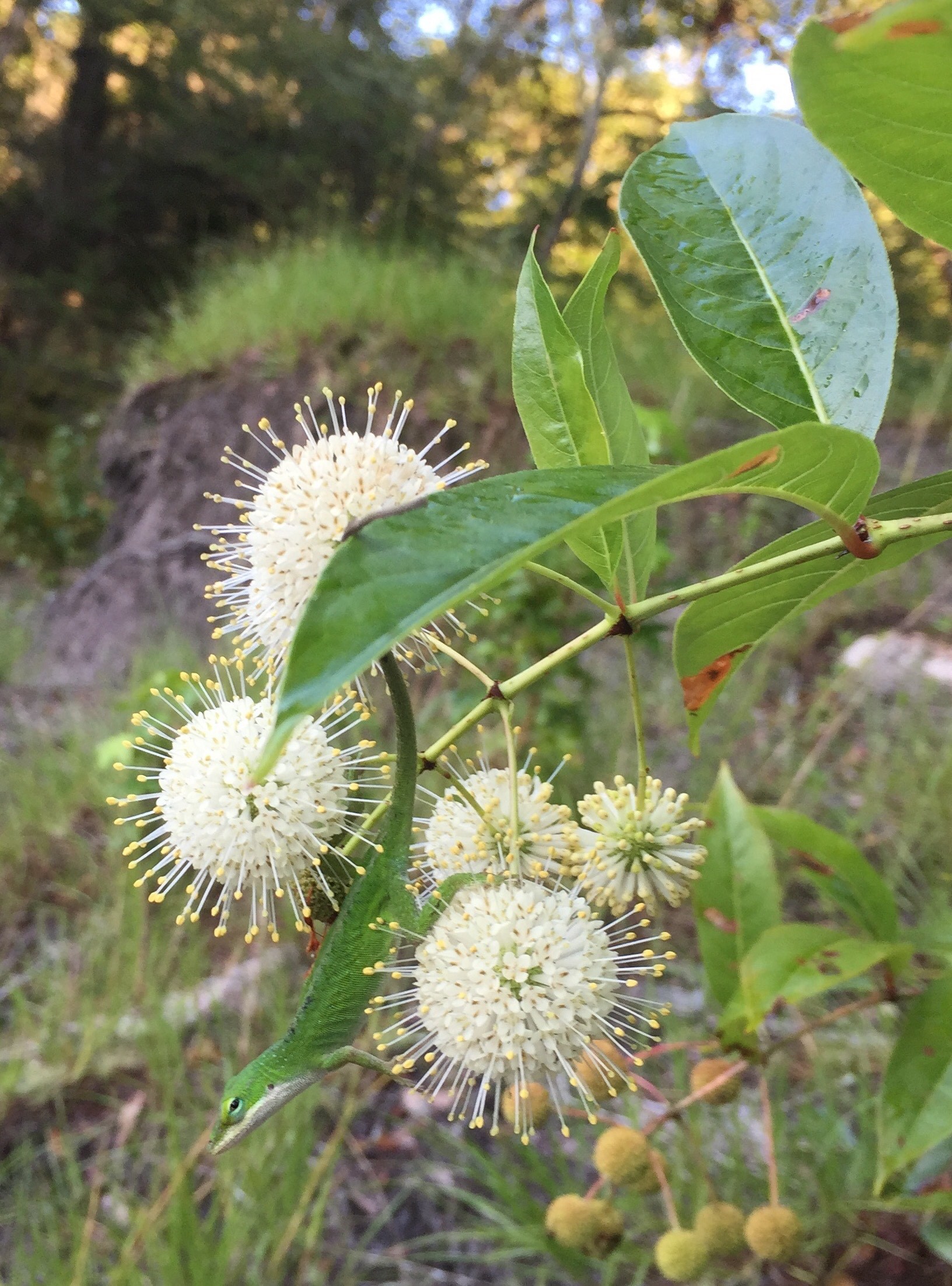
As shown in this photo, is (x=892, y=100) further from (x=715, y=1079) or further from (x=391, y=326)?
(x=391, y=326)

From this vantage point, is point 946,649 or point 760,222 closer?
point 760,222

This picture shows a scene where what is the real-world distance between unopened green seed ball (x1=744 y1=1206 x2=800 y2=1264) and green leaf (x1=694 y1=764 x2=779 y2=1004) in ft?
0.54

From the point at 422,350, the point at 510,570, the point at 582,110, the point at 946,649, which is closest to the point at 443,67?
the point at 582,110

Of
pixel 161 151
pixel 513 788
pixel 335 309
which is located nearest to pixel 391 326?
pixel 335 309

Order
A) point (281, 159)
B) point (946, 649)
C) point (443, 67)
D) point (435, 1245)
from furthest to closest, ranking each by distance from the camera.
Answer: point (281, 159) < point (443, 67) < point (946, 649) < point (435, 1245)

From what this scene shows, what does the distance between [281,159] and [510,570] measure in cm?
536

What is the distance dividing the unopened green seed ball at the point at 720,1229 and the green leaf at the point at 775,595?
21.2 inches

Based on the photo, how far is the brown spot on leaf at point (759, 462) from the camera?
29 cm

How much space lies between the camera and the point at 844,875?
2.56 feet

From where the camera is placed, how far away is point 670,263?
0.44 m

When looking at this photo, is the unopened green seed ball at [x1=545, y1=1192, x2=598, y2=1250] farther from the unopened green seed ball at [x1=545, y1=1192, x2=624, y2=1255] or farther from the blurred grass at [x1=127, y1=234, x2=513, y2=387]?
the blurred grass at [x1=127, y1=234, x2=513, y2=387]

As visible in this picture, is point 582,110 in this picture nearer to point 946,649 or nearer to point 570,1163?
point 946,649

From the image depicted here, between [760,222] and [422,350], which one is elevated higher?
[422,350]

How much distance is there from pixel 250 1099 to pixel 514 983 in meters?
0.18
